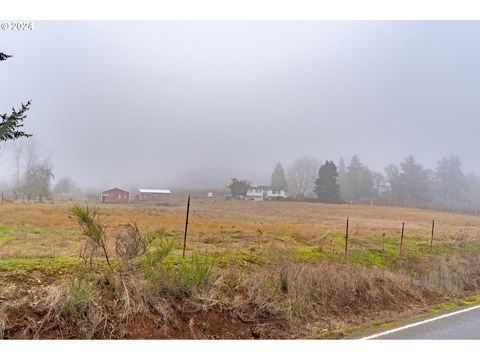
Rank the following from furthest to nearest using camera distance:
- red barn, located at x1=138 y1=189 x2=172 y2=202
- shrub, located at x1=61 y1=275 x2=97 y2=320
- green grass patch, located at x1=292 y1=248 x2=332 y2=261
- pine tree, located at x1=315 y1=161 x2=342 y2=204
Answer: pine tree, located at x1=315 y1=161 x2=342 y2=204 < red barn, located at x1=138 y1=189 x2=172 y2=202 < green grass patch, located at x1=292 y1=248 x2=332 y2=261 < shrub, located at x1=61 y1=275 x2=97 y2=320

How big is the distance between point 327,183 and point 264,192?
6.08 metres

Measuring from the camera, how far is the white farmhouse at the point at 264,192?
26.2m

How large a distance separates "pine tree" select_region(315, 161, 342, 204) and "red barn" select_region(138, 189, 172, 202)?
41.9ft

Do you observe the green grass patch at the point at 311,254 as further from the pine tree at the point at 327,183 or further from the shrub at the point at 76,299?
the pine tree at the point at 327,183

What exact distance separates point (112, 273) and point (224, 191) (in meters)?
14.8

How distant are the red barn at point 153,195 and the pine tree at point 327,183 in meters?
12.8

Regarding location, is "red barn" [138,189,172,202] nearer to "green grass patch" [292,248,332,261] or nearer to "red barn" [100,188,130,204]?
"red barn" [100,188,130,204]

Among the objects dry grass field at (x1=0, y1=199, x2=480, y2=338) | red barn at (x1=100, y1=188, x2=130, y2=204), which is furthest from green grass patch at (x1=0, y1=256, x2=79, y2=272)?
red barn at (x1=100, y1=188, x2=130, y2=204)

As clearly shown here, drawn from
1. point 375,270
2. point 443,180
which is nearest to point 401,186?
point 443,180

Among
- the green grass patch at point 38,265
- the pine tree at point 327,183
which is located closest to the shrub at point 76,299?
the green grass patch at point 38,265

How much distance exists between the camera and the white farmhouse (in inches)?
1030

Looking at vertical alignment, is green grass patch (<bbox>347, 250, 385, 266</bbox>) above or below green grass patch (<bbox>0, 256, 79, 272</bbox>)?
below

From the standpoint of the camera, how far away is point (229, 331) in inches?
234

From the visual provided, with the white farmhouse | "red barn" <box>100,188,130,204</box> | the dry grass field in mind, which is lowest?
the dry grass field
